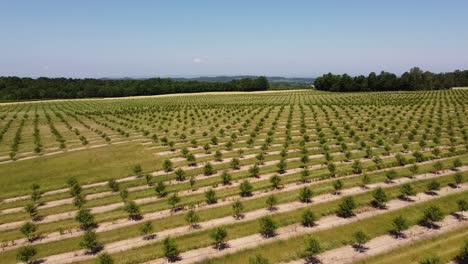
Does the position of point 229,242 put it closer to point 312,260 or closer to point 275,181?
point 312,260

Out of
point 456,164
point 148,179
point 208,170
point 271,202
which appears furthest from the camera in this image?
point 208,170

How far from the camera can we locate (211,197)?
19188 millimetres

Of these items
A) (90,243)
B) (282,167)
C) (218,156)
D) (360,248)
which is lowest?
(360,248)

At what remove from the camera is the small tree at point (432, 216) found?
1531cm

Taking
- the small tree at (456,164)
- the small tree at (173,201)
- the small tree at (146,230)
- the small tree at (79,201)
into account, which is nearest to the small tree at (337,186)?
the small tree at (173,201)

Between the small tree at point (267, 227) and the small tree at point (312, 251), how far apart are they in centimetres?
209

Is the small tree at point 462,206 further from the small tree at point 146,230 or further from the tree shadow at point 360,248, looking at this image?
the small tree at point 146,230

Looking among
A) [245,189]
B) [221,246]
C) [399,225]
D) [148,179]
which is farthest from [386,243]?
[148,179]

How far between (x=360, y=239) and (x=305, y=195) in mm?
5529

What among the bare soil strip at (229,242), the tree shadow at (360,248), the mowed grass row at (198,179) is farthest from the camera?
the mowed grass row at (198,179)

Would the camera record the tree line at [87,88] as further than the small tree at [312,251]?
Yes

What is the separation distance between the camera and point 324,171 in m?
24.1

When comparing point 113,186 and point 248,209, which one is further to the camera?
point 113,186

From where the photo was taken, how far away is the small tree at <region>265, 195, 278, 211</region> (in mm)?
17938
